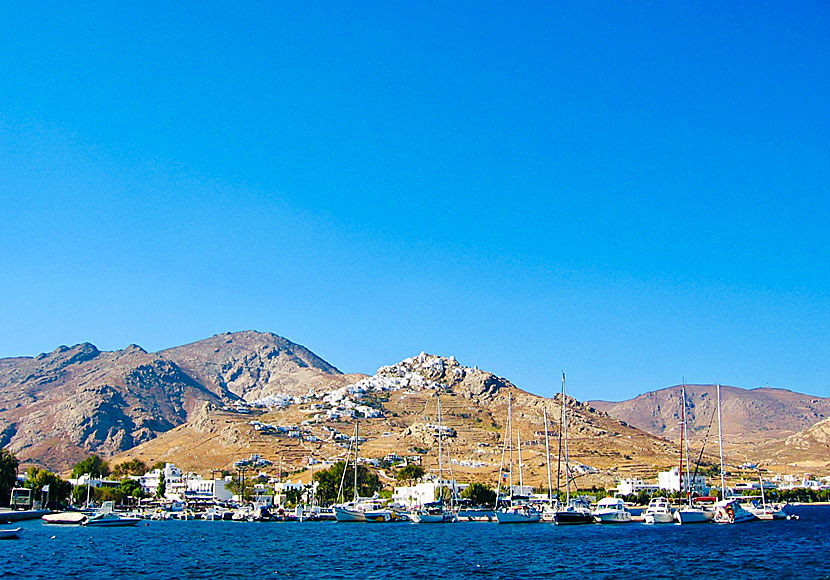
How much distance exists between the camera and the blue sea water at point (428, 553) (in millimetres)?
60406

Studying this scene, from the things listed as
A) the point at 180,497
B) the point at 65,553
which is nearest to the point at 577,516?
the point at 65,553

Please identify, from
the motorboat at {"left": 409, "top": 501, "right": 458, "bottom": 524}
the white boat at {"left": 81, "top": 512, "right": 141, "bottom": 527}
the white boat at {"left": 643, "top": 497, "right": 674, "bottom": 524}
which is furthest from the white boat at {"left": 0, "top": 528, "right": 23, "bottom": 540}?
the white boat at {"left": 643, "top": 497, "right": 674, "bottom": 524}

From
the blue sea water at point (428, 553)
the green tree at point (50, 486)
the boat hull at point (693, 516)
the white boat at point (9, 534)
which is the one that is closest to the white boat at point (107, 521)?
the blue sea water at point (428, 553)

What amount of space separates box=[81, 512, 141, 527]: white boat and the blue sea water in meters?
7.38

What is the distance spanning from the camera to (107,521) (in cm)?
12212

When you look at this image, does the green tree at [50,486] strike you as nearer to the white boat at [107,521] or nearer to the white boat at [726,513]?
the white boat at [107,521]

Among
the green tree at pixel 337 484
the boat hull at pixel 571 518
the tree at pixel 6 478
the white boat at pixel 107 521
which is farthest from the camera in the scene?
the green tree at pixel 337 484

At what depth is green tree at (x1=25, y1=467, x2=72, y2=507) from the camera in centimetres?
16438

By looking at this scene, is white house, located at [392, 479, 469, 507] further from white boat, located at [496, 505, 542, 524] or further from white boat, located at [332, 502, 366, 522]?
white boat, located at [496, 505, 542, 524]

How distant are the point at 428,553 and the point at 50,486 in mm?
121699

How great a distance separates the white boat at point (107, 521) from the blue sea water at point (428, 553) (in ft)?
24.2

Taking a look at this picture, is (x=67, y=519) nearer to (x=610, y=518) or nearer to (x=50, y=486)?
(x=50, y=486)

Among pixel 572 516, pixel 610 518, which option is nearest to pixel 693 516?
pixel 610 518

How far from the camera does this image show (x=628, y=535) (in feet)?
318
